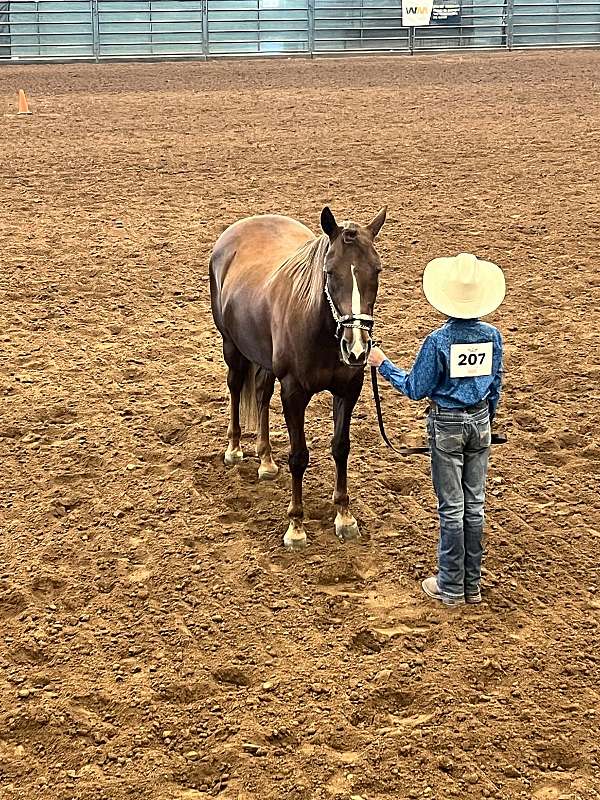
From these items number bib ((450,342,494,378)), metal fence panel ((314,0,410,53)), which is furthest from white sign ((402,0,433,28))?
number bib ((450,342,494,378))

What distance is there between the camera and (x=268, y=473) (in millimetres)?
5570

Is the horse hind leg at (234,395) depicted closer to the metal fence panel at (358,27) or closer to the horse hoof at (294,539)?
the horse hoof at (294,539)

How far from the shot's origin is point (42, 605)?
4441 millimetres

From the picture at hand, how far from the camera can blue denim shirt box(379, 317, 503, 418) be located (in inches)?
162

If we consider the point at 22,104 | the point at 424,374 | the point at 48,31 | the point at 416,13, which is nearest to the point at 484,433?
the point at 424,374

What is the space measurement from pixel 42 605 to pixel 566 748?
94.0 inches

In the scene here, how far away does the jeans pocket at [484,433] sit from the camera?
4199 millimetres

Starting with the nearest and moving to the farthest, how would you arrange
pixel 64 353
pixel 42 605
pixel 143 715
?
pixel 143 715
pixel 42 605
pixel 64 353

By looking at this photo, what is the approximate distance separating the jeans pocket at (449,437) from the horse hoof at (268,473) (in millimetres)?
1579

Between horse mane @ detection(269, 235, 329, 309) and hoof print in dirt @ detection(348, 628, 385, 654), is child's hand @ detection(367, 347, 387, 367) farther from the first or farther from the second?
hoof print in dirt @ detection(348, 628, 385, 654)

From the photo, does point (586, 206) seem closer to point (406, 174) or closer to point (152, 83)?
point (406, 174)

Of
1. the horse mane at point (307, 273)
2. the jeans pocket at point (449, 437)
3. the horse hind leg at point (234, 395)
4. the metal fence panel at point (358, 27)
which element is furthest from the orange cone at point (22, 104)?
the jeans pocket at point (449, 437)

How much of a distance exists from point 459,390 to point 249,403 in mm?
1931

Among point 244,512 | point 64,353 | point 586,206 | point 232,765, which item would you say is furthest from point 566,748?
point 586,206
